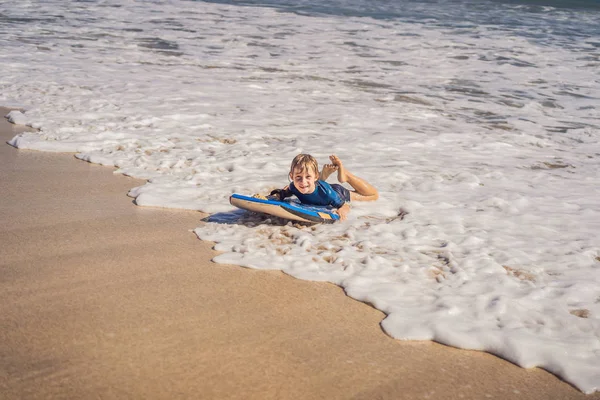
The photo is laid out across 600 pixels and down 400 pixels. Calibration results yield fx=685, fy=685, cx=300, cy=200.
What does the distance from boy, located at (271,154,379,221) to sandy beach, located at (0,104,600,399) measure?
84 cm

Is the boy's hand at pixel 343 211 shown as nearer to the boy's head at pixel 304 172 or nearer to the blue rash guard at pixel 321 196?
the blue rash guard at pixel 321 196

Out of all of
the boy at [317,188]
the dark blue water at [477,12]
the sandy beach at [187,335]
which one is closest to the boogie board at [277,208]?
the boy at [317,188]

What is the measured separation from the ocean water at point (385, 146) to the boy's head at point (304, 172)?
0.32 m

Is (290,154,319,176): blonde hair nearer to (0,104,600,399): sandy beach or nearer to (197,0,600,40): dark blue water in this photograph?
(0,104,600,399): sandy beach

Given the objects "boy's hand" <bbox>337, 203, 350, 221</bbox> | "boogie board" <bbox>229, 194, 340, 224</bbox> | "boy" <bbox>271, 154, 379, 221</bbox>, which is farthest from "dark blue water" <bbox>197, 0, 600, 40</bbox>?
"boogie board" <bbox>229, 194, 340, 224</bbox>

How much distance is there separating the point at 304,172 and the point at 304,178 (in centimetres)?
4

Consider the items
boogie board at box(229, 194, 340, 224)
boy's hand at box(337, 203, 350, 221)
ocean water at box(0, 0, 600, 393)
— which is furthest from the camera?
boy's hand at box(337, 203, 350, 221)

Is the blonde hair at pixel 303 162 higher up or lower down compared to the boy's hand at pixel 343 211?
higher up

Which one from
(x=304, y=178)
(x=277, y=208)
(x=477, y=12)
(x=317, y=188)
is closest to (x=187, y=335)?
(x=277, y=208)

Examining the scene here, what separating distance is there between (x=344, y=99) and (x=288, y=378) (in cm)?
705

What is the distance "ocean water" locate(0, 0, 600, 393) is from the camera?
3.72 meters

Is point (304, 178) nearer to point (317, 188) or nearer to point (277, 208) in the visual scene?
point (317, 188)

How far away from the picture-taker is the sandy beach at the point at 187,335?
268cm

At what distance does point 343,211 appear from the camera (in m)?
4.75
